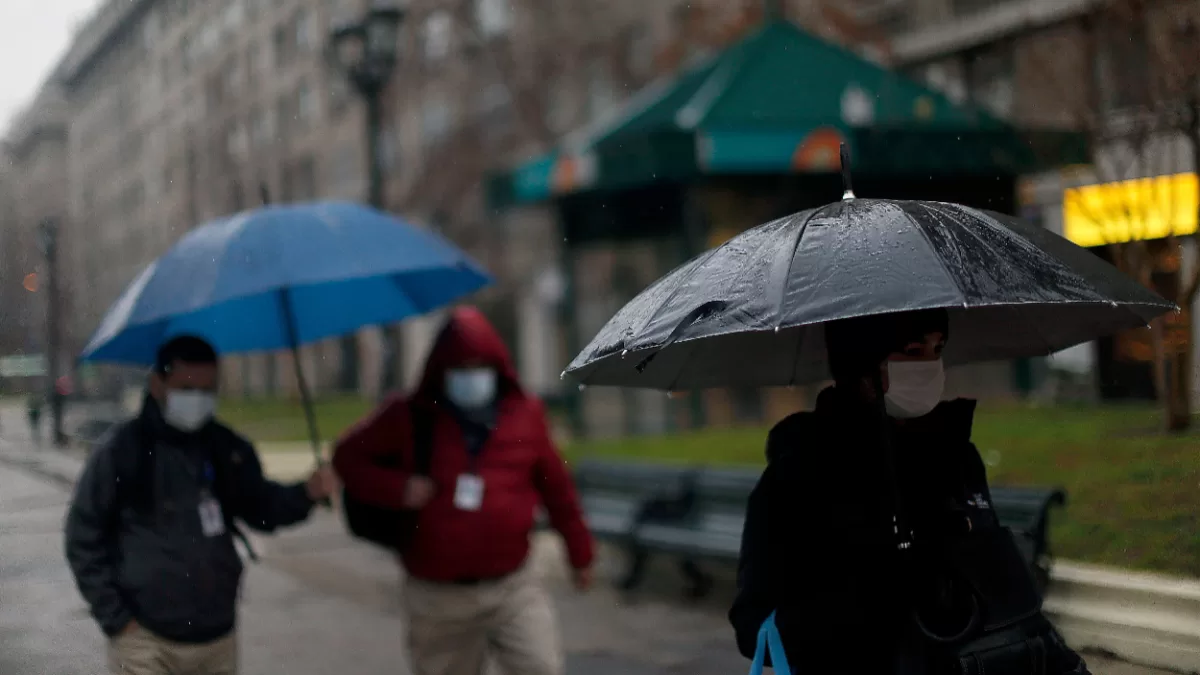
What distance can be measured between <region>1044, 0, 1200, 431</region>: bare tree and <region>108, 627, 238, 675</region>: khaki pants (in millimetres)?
4190

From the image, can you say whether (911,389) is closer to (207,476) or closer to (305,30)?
(207,476)

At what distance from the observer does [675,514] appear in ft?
29.2

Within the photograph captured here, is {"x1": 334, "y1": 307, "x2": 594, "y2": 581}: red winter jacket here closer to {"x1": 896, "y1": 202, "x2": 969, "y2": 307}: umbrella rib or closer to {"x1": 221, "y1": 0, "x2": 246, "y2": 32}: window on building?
{"x1": 896, "y1": 202, "x2": 969, "y2": 307}: umbrella rib

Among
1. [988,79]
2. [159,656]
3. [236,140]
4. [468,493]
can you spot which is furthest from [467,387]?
[236,140]

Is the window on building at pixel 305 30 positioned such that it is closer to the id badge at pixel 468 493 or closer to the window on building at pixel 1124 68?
the window on building at pixel 1124 68

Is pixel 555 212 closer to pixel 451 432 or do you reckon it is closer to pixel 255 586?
pixel 255 586

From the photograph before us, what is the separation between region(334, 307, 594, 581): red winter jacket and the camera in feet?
14.0

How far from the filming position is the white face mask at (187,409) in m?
3.84

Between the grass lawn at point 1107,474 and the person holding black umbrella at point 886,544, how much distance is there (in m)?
2.55

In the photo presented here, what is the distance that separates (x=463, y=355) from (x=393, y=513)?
1.96 ft

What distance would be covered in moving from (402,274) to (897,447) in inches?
131

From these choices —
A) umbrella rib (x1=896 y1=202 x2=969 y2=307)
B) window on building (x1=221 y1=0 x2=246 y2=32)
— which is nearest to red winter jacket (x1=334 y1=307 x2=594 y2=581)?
umbrella rib (x1=896 y1=202 x2=969 y2=307)

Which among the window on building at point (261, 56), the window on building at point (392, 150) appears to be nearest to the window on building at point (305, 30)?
the window on building at point (392, 150)

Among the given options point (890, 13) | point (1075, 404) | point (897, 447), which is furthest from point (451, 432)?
point (890, 13)
